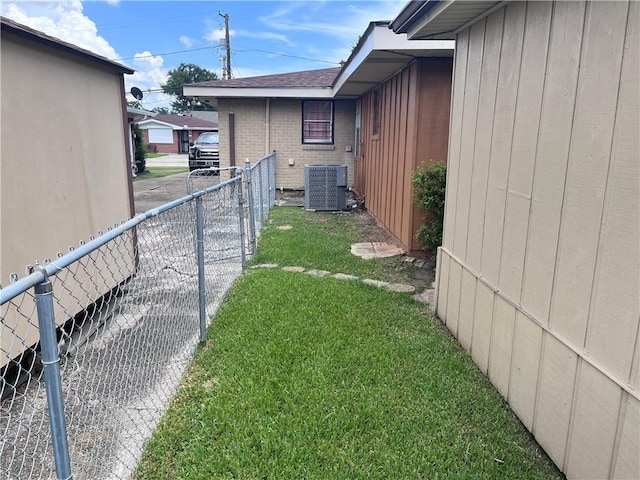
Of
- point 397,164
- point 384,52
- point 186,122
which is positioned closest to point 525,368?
point 384,52

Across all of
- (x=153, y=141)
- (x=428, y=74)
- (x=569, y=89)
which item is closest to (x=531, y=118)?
(x=569, y=89)

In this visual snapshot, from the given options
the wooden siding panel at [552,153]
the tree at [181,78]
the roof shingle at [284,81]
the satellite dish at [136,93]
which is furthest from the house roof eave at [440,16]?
the tree at [181,78]

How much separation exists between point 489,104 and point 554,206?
3.86ft

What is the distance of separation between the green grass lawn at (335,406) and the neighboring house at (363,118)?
2.81 metres

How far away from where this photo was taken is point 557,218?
234 cm

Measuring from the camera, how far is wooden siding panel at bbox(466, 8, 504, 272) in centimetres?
316

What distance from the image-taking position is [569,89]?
225 centimetres

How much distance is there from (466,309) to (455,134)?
1487 mm

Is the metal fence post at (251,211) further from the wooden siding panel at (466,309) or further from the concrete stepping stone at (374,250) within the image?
the wooden siding panel at (466,309)

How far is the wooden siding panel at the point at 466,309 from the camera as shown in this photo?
3498mm

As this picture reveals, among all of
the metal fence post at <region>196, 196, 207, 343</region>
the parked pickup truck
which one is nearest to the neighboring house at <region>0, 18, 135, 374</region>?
the metal fence post at <region>196, 196, 207, 343</region>

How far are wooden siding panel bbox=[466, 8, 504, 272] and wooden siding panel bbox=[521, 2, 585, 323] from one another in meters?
0.72

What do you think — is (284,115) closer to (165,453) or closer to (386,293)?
(386,293)

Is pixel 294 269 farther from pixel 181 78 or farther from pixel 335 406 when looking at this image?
pixel 181 78
